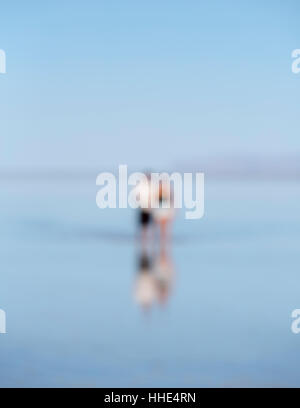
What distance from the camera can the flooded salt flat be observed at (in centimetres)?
216

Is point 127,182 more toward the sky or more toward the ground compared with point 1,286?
more toward the sky

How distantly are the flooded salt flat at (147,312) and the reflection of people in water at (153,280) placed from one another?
0.02m

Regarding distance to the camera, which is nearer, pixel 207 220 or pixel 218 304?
pixel 218 304

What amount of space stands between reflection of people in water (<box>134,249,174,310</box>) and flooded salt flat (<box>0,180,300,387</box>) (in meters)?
0.02

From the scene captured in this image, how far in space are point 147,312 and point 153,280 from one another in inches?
15.7

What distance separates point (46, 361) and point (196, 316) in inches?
23.2

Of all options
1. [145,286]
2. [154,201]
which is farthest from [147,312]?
[154,201]

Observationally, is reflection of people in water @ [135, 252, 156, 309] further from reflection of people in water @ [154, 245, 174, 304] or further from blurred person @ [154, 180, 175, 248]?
blurred person @ [154, 180, 175, 248]

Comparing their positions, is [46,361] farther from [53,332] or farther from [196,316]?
[196,316]

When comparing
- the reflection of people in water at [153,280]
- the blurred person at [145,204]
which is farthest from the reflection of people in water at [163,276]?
the blurred person at [145,204]
